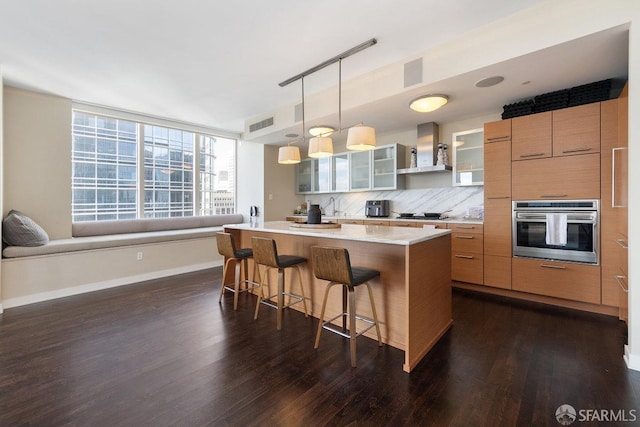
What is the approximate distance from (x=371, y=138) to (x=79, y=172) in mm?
4660

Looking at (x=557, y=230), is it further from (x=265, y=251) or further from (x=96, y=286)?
(x=96, y=286)

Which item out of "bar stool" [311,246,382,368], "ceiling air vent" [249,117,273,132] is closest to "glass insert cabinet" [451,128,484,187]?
"bar stool" [311,246,382,368]

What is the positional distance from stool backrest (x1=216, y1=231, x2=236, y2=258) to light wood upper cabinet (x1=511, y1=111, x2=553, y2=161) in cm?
342

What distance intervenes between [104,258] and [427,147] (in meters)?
4.96

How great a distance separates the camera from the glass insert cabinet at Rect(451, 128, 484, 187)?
12.7 feet

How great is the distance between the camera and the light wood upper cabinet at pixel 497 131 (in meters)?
3.38

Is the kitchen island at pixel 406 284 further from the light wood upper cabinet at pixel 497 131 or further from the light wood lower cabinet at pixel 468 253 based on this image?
the light wood upper cabinet at pixel 497 131

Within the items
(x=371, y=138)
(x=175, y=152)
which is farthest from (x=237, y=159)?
(x=371, y=138)

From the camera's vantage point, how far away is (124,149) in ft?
16.0

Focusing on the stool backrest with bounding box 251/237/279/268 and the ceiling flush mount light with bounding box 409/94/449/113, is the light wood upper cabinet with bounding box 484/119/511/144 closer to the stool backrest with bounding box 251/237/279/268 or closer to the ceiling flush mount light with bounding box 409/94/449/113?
the ceiling flush mount light with bounding box 409/94/449/113

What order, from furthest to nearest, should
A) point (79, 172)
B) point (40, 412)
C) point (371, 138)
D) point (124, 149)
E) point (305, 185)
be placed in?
point (305, 185) → point (124, 149) → point (79, 172) → point (371, 138) → point (40, 412)

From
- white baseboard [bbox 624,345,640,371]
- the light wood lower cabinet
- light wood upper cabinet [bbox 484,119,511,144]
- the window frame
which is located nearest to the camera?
white baseboard [bbox 624,345,640,371]

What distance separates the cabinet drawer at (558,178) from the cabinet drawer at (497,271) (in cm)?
77

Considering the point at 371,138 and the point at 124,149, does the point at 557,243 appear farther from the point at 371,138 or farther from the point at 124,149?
the point at 124,149
